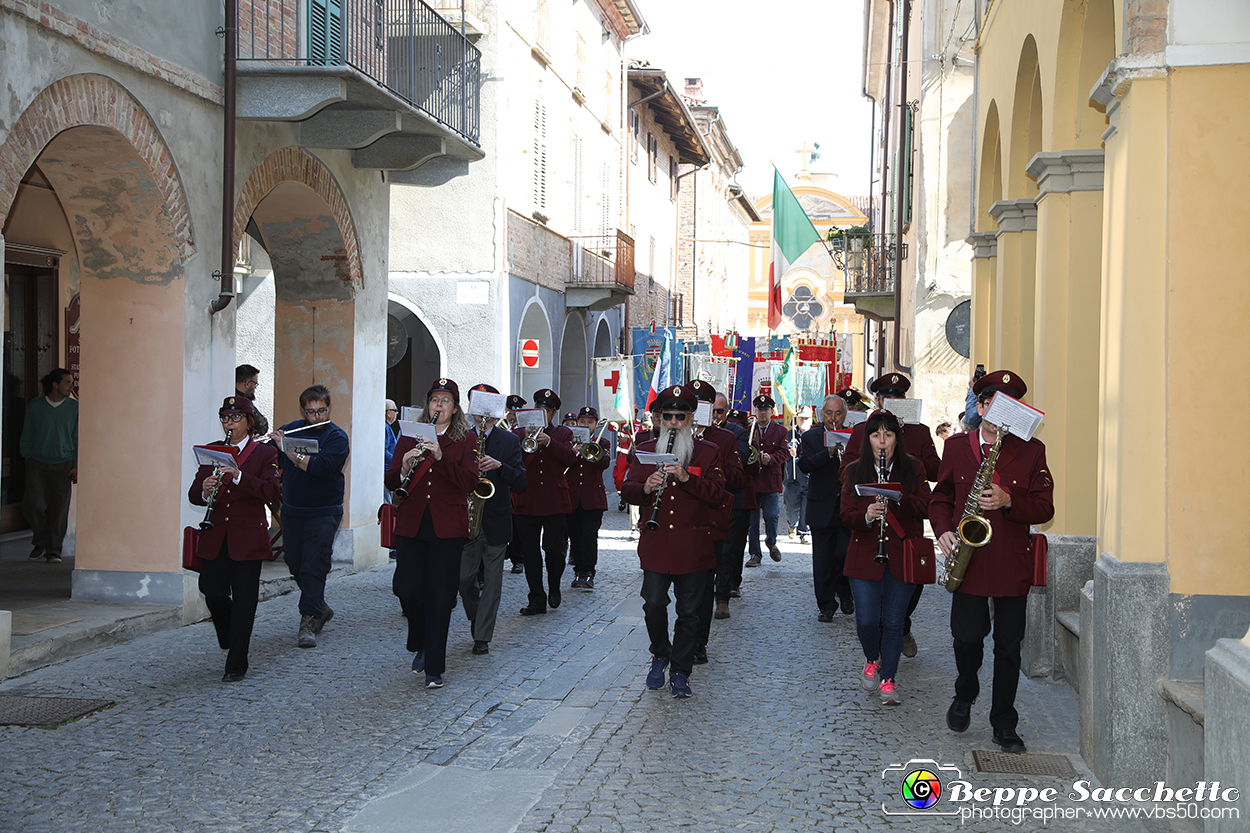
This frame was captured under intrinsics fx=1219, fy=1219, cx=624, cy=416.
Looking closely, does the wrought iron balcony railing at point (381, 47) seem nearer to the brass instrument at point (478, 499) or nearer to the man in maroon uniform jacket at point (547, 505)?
the man in maroon uniform jacket at point (547, 505)

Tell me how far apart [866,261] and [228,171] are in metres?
17.9

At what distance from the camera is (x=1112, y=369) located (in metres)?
5.88

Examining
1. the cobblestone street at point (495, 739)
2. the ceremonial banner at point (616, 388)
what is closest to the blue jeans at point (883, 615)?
the cobblestone street at point (495, 739)

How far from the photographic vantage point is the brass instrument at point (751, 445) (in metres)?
10.6

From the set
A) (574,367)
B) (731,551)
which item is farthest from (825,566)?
(574,367)

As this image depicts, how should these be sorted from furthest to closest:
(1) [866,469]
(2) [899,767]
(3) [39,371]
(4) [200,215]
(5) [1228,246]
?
(3) [39,371]
(4) [200,215]
(1) [866,469]
(2) [899,767]
(5) [1228,246]

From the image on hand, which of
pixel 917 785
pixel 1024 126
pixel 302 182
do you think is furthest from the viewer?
pixel 302 182

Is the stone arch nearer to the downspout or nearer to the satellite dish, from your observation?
the satellite dish

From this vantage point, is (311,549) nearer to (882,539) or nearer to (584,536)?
(584,536)

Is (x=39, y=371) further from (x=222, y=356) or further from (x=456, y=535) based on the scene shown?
(x=456, y=535)

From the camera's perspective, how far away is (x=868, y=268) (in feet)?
84.7

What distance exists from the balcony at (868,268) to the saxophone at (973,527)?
18770 millimetres

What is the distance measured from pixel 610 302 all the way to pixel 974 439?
A: 1911cm

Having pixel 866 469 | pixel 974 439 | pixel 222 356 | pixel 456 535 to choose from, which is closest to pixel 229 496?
pixel 456 535
